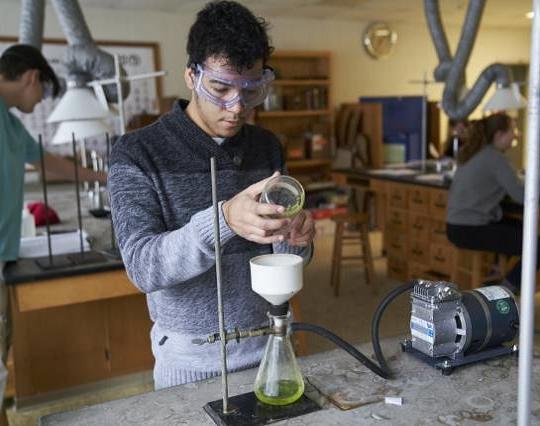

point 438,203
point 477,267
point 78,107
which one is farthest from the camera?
point 438,203

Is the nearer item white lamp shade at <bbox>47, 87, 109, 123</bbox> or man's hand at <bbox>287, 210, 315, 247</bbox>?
man's hand at <bbox>287, 210, 315, 247</bbox>

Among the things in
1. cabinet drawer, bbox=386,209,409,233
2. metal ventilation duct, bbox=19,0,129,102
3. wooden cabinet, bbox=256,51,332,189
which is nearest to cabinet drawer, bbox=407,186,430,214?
cabinet drawer, bbox=386,209,409,233

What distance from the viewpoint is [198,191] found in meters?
1.26

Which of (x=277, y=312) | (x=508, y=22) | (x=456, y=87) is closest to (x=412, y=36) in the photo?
(x=508, y=22)

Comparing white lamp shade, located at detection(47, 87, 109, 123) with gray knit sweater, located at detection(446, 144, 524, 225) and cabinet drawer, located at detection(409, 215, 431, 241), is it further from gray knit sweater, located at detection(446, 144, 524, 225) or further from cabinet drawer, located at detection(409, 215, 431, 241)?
cabinet drawer, located at detection(409, 215, 431, 241)

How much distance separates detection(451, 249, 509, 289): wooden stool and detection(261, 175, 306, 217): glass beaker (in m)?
3.04

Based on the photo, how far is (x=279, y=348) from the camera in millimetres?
1044

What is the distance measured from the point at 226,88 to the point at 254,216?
38 cm

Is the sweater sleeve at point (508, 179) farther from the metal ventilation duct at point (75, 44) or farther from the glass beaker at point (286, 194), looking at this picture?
the glass beaker at point (286, 194)

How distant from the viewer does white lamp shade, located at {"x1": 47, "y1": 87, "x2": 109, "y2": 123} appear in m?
2.46

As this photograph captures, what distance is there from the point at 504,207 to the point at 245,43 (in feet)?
9.98

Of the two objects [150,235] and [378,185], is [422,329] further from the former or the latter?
[378,185]

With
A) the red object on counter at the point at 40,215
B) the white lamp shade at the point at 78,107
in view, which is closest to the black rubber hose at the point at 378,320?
the white lamp shade at the point at 78,107

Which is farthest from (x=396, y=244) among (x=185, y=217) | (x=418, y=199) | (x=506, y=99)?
(x=185, y=217)
